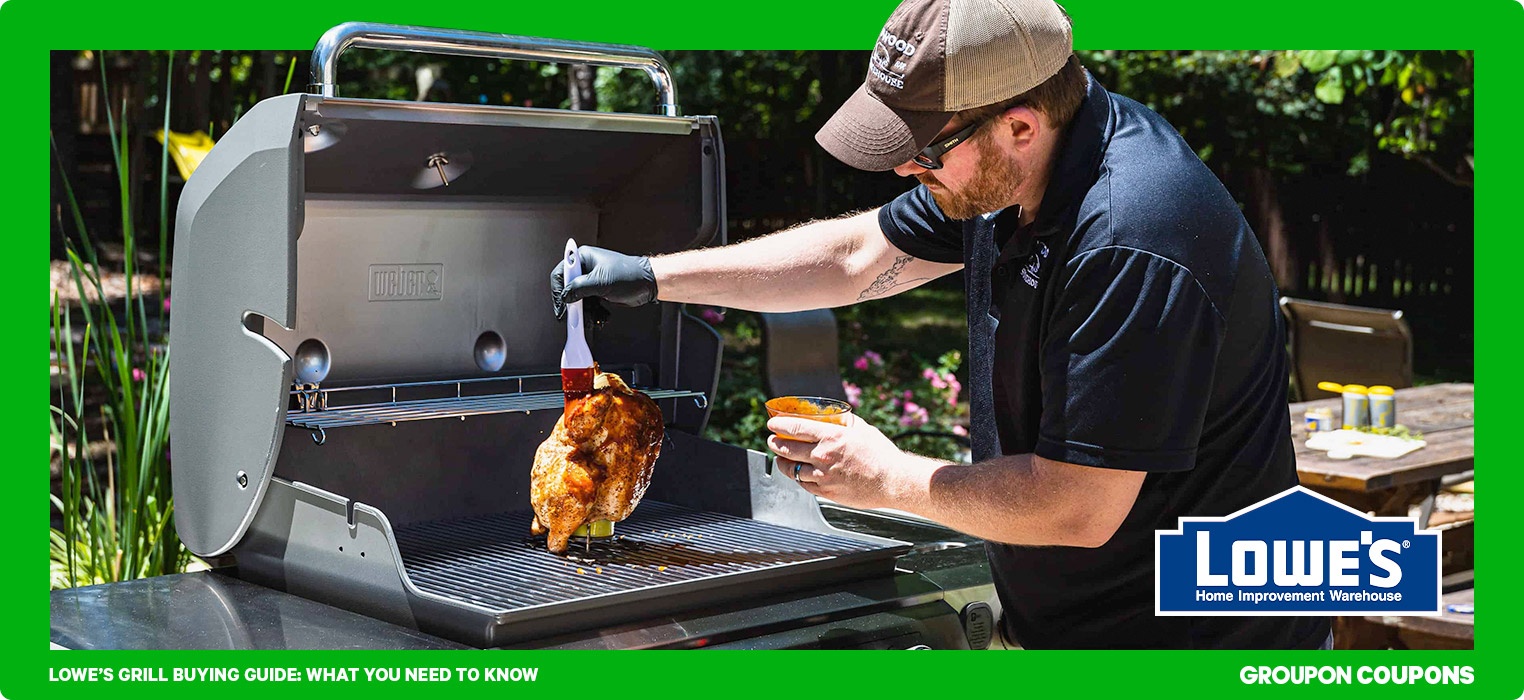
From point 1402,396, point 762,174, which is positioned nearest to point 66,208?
point 762,174

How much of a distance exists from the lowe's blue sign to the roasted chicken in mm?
1003

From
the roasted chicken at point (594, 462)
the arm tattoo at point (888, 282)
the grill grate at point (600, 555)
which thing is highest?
the arm tattoo at point (888, 282)

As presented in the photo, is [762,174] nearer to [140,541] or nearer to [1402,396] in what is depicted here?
[1402,396]

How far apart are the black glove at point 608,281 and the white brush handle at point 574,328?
14 millimetres

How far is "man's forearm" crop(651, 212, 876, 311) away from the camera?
2.68 metres

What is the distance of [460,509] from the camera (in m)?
2.85

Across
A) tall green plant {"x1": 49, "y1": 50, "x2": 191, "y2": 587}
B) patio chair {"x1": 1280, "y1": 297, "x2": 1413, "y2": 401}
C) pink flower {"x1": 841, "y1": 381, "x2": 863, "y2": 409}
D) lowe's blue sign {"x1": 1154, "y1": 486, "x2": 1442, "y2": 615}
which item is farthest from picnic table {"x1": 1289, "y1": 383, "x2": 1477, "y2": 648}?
tall green plant {"x1": 49, "y1": 50, "x2": 191, "y2": 587}

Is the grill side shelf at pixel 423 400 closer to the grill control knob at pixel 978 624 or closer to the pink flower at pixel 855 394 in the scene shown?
the grill control knob at pixel 978 624

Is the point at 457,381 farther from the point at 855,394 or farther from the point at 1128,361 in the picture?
the point at 855,394

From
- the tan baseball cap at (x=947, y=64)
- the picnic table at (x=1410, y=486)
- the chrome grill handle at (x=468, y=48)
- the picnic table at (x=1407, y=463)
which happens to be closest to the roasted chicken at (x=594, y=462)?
the chrome grill handle at (x=468, y=48)

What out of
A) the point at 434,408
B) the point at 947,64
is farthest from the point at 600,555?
the point at 947,64

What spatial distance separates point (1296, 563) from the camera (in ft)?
7.04

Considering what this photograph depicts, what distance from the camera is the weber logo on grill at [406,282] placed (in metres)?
2.73

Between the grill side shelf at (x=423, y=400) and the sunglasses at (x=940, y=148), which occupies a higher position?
the sunglasses at (x=940, y=148)
